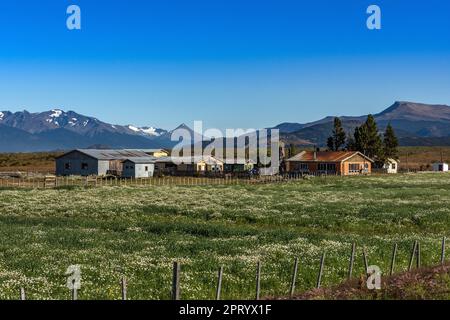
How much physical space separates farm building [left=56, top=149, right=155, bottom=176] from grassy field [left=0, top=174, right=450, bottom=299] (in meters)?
47.5

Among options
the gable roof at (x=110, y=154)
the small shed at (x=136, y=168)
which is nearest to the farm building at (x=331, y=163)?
the small shed at (x=136, y=168)

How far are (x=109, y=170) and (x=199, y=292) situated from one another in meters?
97.0

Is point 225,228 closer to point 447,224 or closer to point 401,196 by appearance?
point 447,224

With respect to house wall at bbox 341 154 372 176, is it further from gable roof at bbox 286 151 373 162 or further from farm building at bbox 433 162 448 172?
farm building at bbox 433 162 448 172

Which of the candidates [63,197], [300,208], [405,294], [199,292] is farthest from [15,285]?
[63,197]

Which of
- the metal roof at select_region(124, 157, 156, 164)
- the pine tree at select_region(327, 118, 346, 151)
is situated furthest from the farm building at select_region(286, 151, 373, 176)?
the metal roof at select_region(124, 157, 156, 164)

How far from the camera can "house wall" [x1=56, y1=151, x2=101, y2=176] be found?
363 ft

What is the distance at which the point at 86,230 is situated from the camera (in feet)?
121

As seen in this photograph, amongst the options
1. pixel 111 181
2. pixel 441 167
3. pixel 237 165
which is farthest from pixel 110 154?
pixel 441 167

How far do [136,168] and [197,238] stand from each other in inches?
3079

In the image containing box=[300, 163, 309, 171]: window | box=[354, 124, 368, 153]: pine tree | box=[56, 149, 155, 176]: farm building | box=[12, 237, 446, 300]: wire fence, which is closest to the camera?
box=[12, 237, 446, 300]: wire fence

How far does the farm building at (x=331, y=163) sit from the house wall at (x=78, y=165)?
138 feet

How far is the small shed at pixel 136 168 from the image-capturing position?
109 metres

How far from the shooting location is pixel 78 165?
11225 centimetres
